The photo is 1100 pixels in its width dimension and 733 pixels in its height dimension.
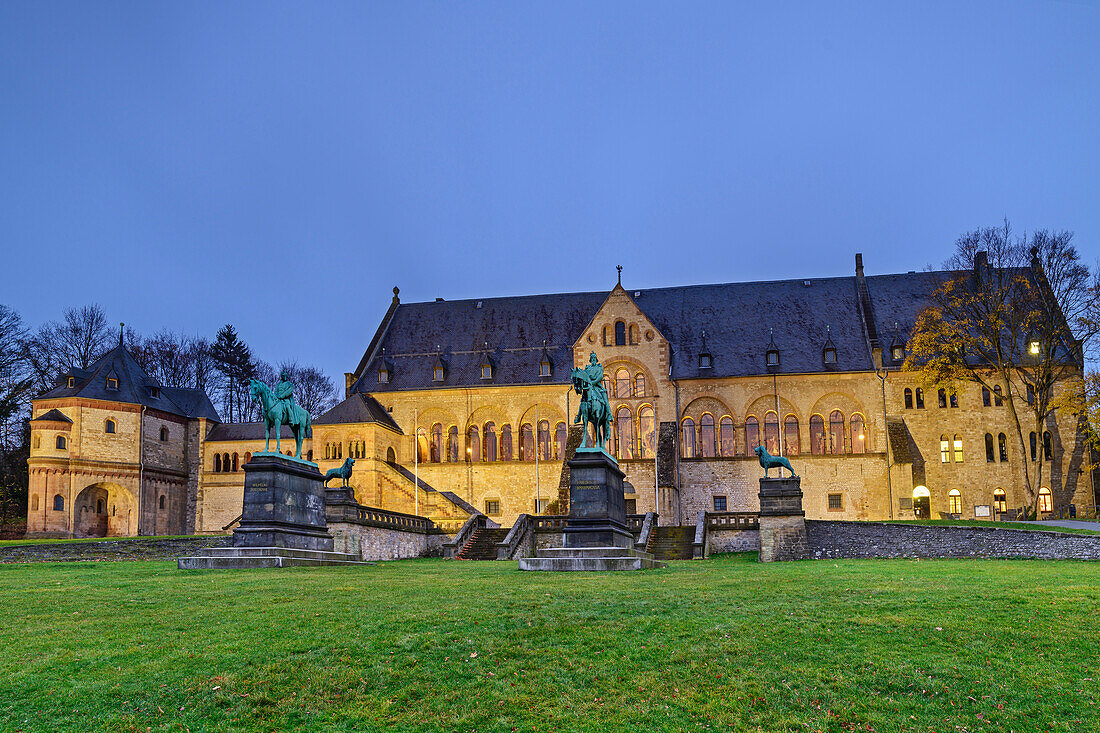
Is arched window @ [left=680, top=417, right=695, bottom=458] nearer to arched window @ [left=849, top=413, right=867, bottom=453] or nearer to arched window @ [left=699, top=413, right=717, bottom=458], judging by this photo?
arched window @ [left=699, top=413, right=717, bottom=458]

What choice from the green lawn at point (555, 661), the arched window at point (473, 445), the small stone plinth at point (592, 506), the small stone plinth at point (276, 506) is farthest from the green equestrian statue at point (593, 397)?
the arched window at point (473, 445)

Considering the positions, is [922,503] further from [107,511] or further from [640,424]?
[107,511]

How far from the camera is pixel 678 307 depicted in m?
61.8

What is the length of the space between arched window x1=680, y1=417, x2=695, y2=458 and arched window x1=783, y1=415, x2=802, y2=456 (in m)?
5.35

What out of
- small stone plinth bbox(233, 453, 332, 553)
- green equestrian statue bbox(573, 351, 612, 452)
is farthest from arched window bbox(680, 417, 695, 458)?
small stone plinth bbox(233, 453, 332, 553)

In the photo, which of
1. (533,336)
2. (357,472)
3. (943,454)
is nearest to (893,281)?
(943,454)

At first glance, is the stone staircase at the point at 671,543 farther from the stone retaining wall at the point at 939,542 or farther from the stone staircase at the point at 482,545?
the stone staircase at the point at 482,545

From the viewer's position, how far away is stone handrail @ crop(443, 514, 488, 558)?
40562mm

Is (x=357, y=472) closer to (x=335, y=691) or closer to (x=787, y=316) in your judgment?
(x=787, y=316)

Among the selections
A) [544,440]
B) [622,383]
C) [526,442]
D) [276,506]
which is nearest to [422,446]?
[526,442]

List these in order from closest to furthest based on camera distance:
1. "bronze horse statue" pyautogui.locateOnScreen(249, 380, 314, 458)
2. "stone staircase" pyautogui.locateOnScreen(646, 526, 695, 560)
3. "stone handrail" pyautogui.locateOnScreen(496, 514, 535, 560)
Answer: "bronze horse statue" pyautogui.locateOnScreen(249, 380, 314, 458) → "stone handrail" pyautogui.locateOnScreen(496, 514, 535, 560) → "stone staircase" pyautogui.locateOnScreen(646, 526, 695, 560)

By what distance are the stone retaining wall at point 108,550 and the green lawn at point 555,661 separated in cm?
1821

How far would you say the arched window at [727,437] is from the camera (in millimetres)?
55062

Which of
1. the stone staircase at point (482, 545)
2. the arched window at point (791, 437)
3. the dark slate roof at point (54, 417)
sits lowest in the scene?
the stone staircase at point (482, 545)
